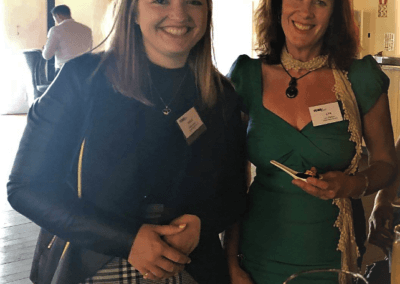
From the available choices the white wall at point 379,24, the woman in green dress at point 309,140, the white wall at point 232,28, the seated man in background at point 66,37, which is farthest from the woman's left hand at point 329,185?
the white wall at point 232,28

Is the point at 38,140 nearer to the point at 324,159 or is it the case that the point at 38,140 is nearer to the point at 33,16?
the point at 324,159

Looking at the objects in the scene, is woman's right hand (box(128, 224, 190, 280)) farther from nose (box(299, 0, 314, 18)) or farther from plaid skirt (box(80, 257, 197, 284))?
nose (box(299, 0, 314, 18))

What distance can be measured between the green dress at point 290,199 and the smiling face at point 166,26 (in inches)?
16.9

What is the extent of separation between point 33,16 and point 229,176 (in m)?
11.9

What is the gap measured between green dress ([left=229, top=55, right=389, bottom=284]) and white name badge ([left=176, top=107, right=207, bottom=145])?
322mm

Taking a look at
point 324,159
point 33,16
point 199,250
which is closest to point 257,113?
point 324,159

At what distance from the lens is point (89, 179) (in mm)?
1159

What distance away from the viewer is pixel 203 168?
1.29 meters

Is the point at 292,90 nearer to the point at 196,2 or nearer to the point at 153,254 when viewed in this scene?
the point at 196,2

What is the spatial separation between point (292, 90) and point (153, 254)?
775 mm

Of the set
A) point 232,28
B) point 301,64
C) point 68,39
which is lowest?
point 232,28

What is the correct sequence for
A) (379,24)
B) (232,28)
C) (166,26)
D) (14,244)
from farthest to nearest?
(232,28)
(379,24)
(14,244)
(166,26)

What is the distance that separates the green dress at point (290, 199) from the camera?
151 cm

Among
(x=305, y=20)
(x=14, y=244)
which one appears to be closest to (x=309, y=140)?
(x=305, y=20)
